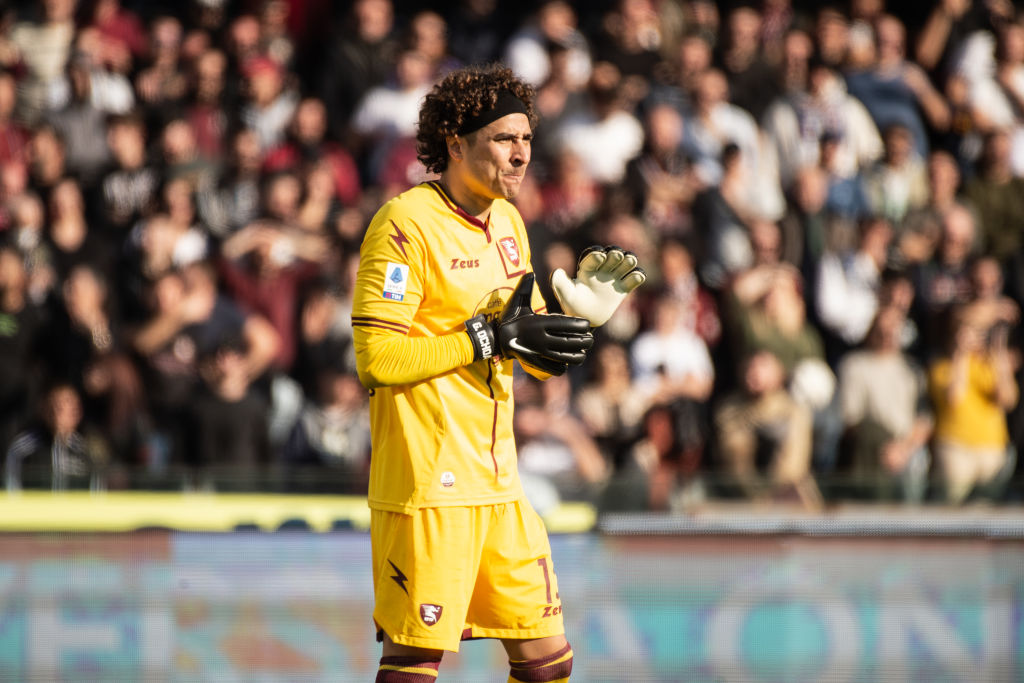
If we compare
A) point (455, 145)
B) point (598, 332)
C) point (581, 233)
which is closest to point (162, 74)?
point (581, 233)

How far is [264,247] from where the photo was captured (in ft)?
28.2

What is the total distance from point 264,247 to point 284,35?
2475 millimetres

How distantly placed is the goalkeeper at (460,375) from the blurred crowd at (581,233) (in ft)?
7.53

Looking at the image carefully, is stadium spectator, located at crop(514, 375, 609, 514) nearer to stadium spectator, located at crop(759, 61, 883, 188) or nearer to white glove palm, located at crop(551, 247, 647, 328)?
stadium spectator, located at crop(759, 61, 883, 188)

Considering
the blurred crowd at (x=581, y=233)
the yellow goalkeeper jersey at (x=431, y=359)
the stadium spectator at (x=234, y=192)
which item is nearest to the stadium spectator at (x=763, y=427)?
the blurred crowd at (x=581, y=233)

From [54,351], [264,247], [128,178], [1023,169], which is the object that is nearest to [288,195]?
[264,247]

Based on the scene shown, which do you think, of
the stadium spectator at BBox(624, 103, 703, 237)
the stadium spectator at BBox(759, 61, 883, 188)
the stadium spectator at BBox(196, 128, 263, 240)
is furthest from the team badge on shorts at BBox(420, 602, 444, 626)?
the stadium spectator at BBox(759, 61, 883, 188)

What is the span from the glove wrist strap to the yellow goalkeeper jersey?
0.02 m

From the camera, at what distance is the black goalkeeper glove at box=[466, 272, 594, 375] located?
402cm

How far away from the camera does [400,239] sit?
404cm

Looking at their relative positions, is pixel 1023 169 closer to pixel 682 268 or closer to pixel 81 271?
pixel 682 268

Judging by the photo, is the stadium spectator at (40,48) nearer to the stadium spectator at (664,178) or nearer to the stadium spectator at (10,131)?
the stadium spectator at (10,131)

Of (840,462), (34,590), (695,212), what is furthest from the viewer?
(695,212)

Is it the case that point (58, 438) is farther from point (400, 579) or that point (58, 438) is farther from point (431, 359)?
point (431, 359)
